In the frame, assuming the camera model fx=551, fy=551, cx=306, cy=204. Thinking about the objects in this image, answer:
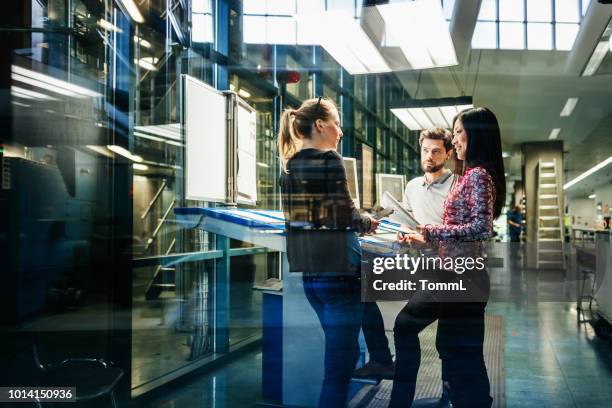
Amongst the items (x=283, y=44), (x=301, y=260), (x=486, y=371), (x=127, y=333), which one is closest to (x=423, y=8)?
(x=283, y=44)

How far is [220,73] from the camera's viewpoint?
291 cm

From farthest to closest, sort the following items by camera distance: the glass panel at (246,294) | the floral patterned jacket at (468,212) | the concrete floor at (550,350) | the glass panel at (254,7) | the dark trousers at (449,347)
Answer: the glass panel at (246,294), the glass panel at (254,7), the concrete floor at (550,350), the dark trousers at (449,347), the floral patterned jacket at (468,212)

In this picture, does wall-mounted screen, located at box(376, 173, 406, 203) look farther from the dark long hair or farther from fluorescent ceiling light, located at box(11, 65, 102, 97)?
fluorescent ceiling light, located at box(11, 65, 102, 97)

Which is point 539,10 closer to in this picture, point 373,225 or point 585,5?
point 585,5

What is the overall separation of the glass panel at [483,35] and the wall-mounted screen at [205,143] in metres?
1.25

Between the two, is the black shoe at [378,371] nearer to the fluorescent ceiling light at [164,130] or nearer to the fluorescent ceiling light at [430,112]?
the fluorescent ceiling light at [430,112]

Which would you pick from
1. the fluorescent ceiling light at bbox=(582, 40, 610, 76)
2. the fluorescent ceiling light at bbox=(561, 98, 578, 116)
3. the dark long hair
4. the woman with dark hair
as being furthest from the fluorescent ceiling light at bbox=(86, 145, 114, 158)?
the fluorescent ceiling light at bbox=(582, 40, 610, 76)

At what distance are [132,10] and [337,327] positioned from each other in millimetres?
2127

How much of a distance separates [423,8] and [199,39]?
4.26 feet

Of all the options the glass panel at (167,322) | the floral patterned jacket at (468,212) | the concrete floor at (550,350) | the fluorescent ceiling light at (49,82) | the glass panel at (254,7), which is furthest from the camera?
the glass panel at (167,322)

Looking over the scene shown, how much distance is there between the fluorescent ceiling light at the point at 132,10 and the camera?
3.10m

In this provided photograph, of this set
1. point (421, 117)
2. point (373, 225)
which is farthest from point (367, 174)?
point (421, 117)

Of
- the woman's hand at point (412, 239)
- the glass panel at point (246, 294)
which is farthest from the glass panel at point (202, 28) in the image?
the woman's hand at point (412, 239)

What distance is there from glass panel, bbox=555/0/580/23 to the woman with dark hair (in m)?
0.54
